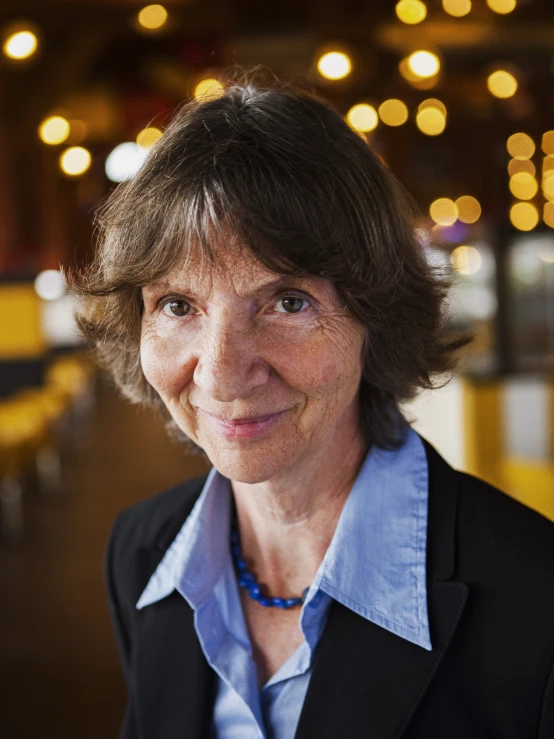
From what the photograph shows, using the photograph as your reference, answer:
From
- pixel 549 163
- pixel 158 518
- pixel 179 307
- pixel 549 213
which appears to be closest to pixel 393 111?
pixel 549 163

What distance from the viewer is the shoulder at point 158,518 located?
150 centimetres

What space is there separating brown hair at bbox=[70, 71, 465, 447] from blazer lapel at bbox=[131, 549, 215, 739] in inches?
17.3

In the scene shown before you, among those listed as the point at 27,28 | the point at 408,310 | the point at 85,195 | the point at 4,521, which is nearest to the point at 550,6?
the point at 27,28

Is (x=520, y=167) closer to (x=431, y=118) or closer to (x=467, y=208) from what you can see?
(x=467, y=208)

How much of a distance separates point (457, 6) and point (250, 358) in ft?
19.2

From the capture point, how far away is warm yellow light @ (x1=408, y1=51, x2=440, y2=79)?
6367 millimetres

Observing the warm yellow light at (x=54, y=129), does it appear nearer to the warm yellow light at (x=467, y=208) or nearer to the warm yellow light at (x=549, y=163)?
the warm yellow light at (x=549, y=163)

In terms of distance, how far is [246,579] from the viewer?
1.39m

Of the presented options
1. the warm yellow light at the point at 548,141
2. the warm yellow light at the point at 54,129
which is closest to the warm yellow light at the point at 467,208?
the warm yellow light at the point at 548,141

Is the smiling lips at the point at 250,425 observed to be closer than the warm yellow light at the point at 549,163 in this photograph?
Yes

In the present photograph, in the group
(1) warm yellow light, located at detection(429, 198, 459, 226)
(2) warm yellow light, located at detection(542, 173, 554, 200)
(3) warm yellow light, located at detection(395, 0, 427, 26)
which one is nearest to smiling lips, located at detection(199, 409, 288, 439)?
(3) warm yellow light, located at detection(395, 0, 427, 26)

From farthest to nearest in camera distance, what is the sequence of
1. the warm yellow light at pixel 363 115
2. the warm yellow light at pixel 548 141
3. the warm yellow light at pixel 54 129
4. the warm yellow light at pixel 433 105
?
the warm yellow light at pixel 548 141 < the warm yellow light at pixel 433 105 < the warm yellow light at pixel 54 129 < the warm yellow light at pixel 363 115

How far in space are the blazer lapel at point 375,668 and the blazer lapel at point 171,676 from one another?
0.63 feet

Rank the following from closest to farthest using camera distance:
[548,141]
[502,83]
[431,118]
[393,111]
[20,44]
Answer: [20,44]
[502,83]
[431,118]
[393,111]
[548,141]
